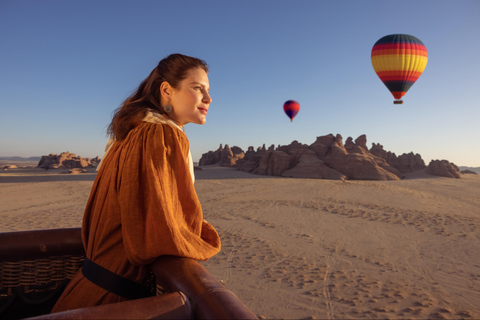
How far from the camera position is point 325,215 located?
503 inches

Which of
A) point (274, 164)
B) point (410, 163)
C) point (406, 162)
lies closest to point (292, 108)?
point (274, 164)

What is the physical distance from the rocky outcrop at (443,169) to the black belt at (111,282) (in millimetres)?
A: 44879

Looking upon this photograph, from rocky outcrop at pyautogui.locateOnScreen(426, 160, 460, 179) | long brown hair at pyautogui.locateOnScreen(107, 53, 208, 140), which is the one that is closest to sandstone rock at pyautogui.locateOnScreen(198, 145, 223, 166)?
rocky outcrop at pyautogui.locateOnScreen(426, 160, 460, 179)

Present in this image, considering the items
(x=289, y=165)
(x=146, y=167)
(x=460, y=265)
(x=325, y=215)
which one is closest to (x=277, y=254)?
(x=460, y=265)

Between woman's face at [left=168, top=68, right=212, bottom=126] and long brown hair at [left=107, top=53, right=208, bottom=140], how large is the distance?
4 cm

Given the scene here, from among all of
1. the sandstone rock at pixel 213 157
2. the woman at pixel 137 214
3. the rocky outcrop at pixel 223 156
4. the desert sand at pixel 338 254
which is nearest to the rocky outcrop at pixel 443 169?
the desert sand at pixel 338 254

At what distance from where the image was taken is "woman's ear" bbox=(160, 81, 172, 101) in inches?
66.6

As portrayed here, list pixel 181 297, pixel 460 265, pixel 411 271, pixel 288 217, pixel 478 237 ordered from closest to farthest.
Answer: pixel 181 297 < pixel 411 271 < pixel 460 265 < pixel 478 237 < pixel 288 217

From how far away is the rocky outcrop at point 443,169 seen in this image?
37906mm

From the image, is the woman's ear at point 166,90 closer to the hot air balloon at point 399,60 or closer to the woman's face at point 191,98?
the woman's face at point 191,98

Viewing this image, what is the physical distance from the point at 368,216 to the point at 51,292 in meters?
12.8

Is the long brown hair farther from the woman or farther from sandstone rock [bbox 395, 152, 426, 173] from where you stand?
sandstone rock [bbox 395, 152, 426, 173]

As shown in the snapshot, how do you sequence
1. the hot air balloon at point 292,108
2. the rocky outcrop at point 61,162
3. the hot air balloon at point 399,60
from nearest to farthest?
the hot air balloon at point 399,60, the hot air balloon at point 292,108, the rocky outcrop at point 61,162

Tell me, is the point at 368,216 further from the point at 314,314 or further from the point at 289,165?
the point at 289,165
